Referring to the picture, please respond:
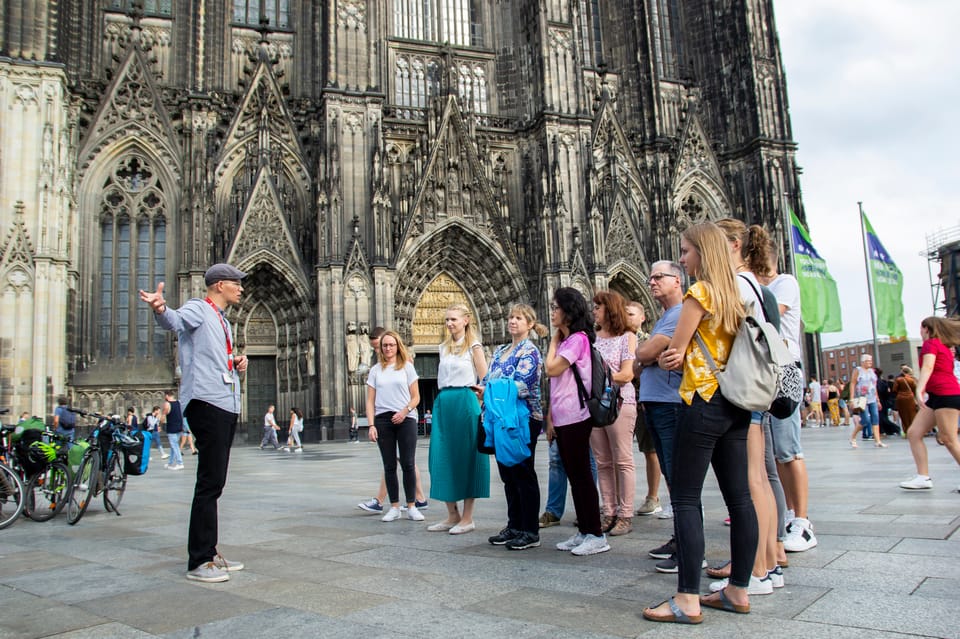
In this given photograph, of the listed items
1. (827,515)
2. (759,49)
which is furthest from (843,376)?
(827,515)

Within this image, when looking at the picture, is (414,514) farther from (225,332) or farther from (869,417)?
(869,417)

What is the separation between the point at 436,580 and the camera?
3986mm

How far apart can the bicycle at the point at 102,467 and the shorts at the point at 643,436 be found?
4.83 m

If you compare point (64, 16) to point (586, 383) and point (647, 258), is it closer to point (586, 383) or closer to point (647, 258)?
point (647, 258)

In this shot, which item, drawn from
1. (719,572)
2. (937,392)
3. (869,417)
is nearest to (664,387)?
(719,572)

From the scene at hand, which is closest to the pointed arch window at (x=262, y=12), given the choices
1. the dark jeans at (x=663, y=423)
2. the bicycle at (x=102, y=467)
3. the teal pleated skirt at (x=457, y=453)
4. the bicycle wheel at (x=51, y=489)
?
the bicycle at (x=102, y=467)

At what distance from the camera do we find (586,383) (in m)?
4.73

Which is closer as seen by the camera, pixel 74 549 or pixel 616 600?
pixel 616 600

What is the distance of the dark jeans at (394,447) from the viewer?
6.36 metres

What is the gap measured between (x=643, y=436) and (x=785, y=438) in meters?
2.24

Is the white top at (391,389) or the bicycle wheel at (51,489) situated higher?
the white top at (391,389)

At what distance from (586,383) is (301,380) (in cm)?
1925

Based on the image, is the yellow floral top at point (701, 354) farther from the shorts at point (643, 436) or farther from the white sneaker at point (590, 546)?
the shorts at point (643, 436)

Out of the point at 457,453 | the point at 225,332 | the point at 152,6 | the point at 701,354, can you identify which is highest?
the point at 152,6
